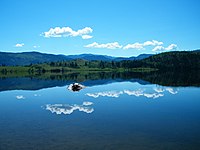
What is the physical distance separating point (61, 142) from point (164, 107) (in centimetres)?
2556

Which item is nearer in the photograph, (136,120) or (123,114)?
(136,120)

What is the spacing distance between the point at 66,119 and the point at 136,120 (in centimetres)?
970

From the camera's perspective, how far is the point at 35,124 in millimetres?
32750

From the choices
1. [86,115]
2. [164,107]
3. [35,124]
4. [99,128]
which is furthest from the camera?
[164,107]

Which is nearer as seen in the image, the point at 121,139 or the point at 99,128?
the point at 121,139

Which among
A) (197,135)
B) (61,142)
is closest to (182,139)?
(197,135)

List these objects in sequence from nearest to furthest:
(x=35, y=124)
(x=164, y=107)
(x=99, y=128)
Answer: (x=99, y=128) → (x=35, y=124) → (x=164, y=107)

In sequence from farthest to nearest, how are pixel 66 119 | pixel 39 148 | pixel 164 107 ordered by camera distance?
pixel 164 107
pixel 66 119
pixel 39 148

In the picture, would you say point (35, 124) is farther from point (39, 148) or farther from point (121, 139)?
point (121, 139)

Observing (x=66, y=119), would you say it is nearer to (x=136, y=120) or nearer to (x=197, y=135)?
(x=136, y=120)

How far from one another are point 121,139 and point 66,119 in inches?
482

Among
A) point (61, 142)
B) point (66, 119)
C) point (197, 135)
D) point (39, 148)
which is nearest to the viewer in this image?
point (39, 148)

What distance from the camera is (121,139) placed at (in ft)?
82.6

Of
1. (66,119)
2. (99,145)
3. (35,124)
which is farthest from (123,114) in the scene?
(99,145)
